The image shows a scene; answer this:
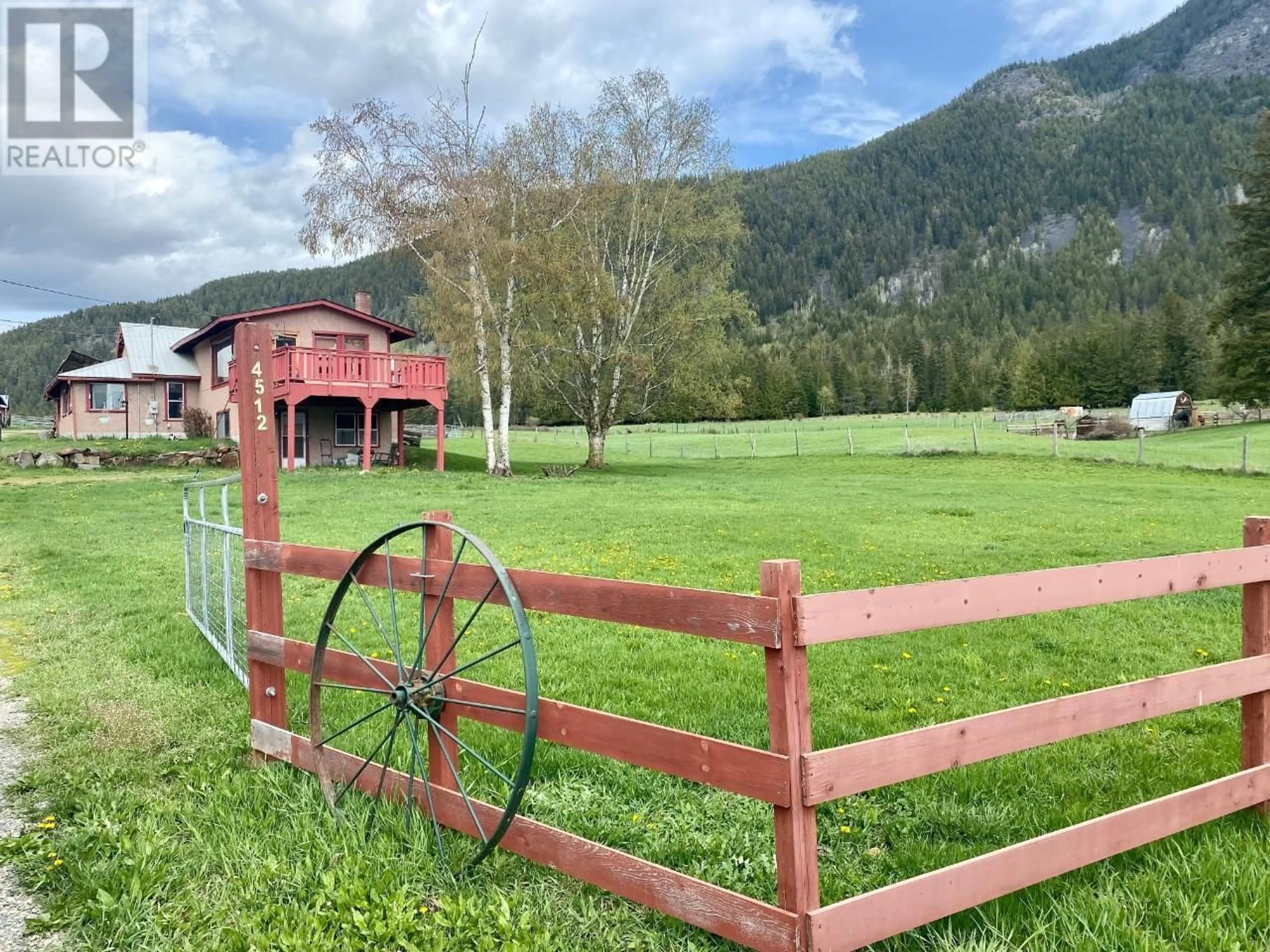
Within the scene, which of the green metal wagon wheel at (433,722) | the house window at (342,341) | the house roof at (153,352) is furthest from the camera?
the house roof at (153,352)

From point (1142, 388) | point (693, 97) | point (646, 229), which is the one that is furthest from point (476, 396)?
point (1142, 388)

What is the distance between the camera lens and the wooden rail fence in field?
2.34 meters

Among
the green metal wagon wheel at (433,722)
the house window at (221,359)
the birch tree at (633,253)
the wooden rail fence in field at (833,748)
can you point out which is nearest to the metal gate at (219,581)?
the green metal wagon wheel at (433,722)

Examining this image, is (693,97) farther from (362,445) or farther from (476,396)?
(476,396)

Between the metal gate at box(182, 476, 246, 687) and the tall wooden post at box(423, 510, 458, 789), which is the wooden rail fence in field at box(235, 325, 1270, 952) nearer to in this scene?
the tall wooden post at box(423, 510, 458, 789)

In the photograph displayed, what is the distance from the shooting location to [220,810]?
12.5 ft

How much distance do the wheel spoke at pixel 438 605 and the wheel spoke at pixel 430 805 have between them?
225 millimetres

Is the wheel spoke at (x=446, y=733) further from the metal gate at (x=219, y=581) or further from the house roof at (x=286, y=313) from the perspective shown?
the house roof at (x=286, y=313)

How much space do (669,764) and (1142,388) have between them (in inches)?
3875

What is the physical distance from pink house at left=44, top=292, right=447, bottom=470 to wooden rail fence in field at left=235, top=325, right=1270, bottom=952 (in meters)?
24.3

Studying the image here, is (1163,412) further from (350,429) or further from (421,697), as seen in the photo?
(421,697)

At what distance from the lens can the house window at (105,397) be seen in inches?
1391

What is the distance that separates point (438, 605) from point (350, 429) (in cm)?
3010

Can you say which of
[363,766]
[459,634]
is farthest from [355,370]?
[459,634]
